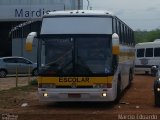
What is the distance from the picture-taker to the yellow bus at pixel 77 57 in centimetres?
1864

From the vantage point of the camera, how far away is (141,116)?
52.6 feet

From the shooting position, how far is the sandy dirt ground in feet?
52.7

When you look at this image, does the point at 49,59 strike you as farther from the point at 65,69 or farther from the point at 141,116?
the point at 141,116

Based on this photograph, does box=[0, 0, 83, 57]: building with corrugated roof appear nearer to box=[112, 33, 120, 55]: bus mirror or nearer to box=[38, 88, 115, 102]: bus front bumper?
box=[38, 88, 115, 102]: bus front bumper

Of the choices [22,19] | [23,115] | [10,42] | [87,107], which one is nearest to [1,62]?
[22,19]

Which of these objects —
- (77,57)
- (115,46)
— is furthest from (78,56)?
(115,46)

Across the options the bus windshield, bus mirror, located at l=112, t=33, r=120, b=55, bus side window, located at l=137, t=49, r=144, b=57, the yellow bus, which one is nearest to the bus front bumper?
the yellow bus

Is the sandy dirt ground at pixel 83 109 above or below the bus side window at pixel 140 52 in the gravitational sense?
below

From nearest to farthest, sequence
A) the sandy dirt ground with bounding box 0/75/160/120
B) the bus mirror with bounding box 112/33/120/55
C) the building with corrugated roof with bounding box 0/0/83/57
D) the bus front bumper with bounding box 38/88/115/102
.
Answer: the sandy dirt ground with bounding box 0/75/160/120, the bus mirror with bounding box 112/33/120/55, the bus front bumper with bounding box 38/88/115/102, the building with corrugated roof with bounding box 0/0/83/57

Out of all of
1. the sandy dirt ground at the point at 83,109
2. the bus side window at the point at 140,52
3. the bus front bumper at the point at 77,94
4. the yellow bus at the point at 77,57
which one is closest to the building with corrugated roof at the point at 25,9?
the bus side window at the point at 140,52

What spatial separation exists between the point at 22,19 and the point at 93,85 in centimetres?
4027

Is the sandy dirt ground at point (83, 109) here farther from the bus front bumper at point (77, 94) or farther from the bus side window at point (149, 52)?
the bus side window at point (149, 52)

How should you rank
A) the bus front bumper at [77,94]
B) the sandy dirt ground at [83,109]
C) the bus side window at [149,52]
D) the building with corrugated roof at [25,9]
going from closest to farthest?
the sandy dirt ground at [83,109] → the bus front bumper at [77,94] → the bus side window at [149,52] → the building with corrugated roof at [25,9]

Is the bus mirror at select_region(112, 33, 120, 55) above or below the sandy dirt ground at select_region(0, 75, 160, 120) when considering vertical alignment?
above
